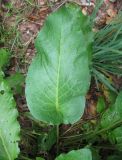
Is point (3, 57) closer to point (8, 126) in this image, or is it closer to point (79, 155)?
point (8, 126)

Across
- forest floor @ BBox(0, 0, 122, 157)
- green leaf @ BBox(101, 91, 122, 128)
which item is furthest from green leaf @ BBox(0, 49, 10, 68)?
green leaf @ BBox(101, 91, 122, 128)

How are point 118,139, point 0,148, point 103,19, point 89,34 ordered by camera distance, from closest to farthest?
1. point 89,34
2. point 0,148
3. point 118,139
4. point 103,19

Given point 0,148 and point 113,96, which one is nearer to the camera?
point 0,148

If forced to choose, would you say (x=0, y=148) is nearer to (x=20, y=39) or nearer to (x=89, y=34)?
(x=89, y=34)

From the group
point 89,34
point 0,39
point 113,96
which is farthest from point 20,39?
point 89,34

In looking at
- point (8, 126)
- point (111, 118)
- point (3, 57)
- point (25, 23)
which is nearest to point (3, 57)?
point (3, 57)
